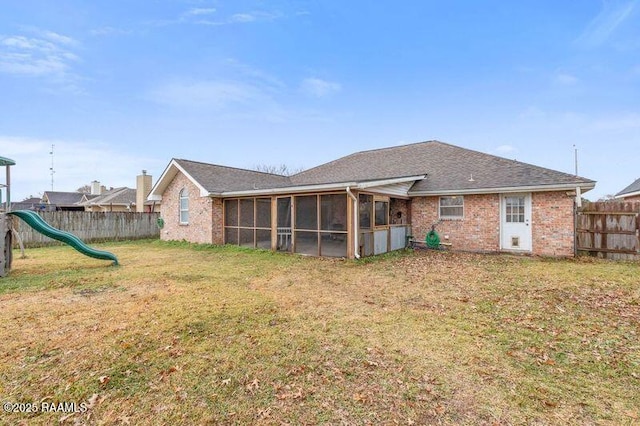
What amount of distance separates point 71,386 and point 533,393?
443cm

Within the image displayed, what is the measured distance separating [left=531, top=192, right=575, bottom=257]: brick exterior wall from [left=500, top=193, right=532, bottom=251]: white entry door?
0.58 feet

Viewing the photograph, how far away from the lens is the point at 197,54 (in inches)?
485

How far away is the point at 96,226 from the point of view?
1598cm

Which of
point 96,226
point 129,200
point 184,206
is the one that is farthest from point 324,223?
point 129,200

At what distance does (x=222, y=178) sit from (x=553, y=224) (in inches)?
567

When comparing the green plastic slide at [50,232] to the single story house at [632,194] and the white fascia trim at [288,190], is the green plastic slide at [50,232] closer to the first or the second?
the white fascia trim at [288,190]

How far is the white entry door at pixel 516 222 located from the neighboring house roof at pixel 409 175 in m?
0.71

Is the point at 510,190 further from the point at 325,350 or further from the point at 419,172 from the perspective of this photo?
the point at 325,350

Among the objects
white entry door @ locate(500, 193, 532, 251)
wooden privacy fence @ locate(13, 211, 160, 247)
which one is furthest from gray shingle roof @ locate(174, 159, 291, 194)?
white entry door @ locate(500, 193, 532, 251)

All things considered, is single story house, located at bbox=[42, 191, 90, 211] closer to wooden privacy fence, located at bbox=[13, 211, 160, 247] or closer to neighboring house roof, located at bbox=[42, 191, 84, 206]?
neighboring house roof, located at bbox=[42, 191, 84, 206]

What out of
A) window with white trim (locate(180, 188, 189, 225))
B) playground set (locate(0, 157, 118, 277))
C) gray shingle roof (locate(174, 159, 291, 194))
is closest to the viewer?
playground set (locate(0, 157, 118, 277))

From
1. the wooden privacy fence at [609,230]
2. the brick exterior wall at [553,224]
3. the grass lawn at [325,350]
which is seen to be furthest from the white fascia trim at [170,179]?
the wooden privacy fence at [609,230]

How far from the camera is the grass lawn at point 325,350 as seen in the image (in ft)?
8.41

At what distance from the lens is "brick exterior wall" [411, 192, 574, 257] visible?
10031 mm
